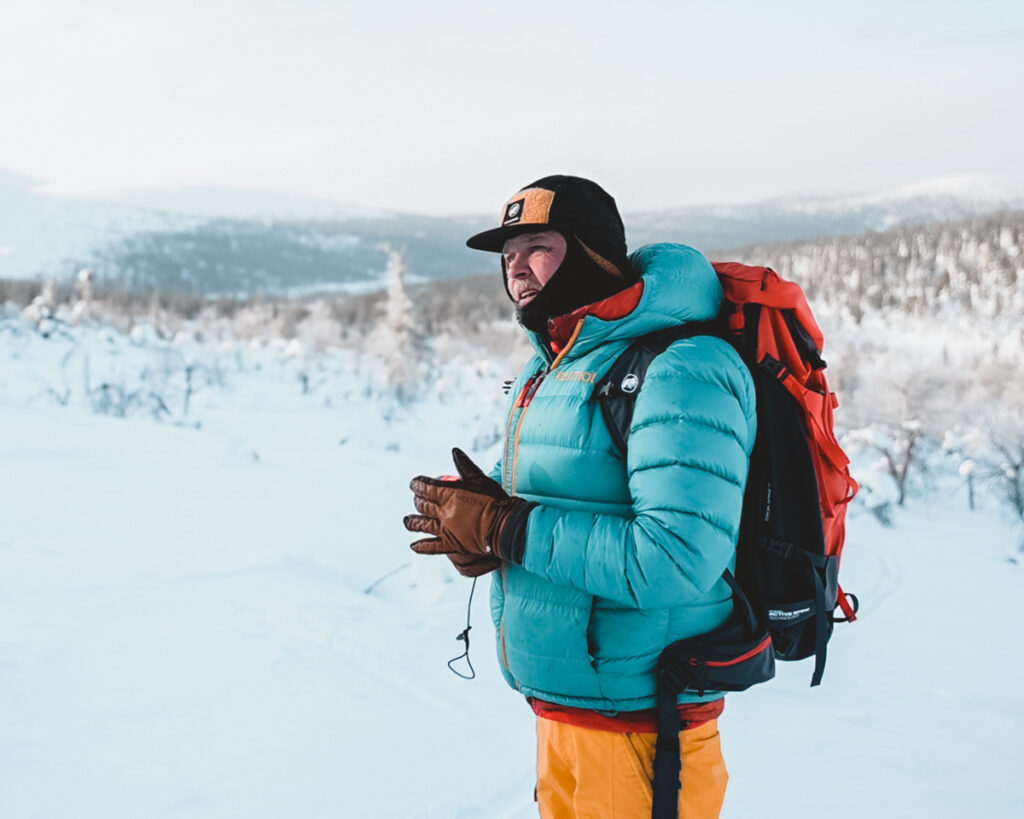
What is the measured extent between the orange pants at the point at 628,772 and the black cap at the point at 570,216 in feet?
3.28

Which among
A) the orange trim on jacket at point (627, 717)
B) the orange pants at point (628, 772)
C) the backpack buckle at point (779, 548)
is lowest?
the orange pants at point (628, 772)

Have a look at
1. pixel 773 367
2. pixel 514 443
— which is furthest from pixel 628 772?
pixel 773 367

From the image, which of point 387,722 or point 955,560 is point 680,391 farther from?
point 955,560

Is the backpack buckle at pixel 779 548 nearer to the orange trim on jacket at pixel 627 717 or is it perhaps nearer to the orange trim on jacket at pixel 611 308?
the orange trim on jacket at pixel 627 717

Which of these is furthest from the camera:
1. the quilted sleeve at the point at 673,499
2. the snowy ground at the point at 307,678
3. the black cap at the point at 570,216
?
the snowy ground at the point at 307,678

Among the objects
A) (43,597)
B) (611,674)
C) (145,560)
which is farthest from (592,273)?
(145,560)

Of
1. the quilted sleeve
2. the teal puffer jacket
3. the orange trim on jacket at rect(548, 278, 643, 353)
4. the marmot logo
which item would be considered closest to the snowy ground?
the teal puffer jacket

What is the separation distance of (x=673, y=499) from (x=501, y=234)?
720 mm

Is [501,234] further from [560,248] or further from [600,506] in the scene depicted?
[600,506]

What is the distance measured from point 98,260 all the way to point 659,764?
555 feet

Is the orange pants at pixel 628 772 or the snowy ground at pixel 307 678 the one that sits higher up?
the orange pants at pixel 628 772

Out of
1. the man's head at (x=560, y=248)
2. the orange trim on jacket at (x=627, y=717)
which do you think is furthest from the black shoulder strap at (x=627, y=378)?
the orange trim on jacket at (x=627, y=717)

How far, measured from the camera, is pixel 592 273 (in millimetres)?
1695

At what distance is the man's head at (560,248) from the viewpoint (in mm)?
1654
